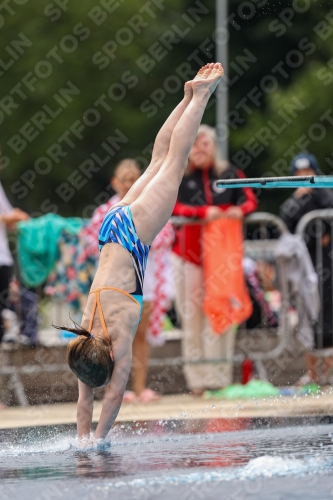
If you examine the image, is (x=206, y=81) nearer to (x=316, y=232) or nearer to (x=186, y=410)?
(x=186, y=410)

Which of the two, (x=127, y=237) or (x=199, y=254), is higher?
(x=127, y=237)

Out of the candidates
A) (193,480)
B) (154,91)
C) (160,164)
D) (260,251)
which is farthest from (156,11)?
(193,480)

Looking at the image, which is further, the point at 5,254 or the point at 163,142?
the point at 5,254

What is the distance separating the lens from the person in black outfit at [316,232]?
33.8 ft

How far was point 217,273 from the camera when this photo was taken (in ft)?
33.1

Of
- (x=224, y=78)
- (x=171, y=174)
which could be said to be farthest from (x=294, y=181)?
(x=224, y=78)

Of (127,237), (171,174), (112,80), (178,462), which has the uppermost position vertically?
(112,80)

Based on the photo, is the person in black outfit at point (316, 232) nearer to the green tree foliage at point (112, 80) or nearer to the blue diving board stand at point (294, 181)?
the blue diving board stand at point (294, 181)

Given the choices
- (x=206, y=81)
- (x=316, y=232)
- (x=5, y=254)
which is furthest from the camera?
(x=316, y=232)

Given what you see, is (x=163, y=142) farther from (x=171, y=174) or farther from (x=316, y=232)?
(x=316, y=232)

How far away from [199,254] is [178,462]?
4709 millimetres

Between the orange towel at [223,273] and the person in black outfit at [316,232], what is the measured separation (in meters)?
0.75

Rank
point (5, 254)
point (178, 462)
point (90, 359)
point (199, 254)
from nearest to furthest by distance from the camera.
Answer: point (178, 462) < point (90, 359) < point (5, 254) < point (199, 254)

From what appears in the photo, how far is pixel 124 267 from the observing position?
22.1ft
